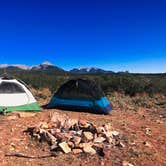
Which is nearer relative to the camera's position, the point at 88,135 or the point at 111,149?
the point at 111,149

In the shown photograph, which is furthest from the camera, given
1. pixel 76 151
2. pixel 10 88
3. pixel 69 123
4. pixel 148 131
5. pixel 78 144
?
pixel 10 88

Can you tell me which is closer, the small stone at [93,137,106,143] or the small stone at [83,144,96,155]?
the small stone at [83,144,96,155]

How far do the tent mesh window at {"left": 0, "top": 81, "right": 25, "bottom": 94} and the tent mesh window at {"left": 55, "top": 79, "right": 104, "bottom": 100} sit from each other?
183cm

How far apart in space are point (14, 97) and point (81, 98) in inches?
109

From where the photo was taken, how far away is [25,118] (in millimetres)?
10523

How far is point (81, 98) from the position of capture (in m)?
13.2

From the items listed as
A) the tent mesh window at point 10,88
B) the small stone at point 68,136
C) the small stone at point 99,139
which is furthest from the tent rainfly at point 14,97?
the small stone at point 99,139

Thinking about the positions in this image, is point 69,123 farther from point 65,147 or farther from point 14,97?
point 14,97

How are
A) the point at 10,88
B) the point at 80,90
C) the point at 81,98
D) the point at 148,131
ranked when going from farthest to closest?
1. the point at 80,90
2. the point at 81,98
3. the point at 10,88
4. the point at 148,131

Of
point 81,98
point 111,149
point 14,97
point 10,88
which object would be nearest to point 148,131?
point 111,149

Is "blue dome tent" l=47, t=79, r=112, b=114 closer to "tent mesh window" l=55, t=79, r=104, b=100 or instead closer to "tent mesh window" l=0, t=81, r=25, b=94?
"tent mesh window" l=55, t=79, r=104, b=100

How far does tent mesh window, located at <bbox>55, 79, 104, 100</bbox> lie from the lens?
13030 millimetres

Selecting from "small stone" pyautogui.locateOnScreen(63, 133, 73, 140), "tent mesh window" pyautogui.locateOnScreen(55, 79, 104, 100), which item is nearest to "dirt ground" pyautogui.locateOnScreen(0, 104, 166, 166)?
"small stone" pyautogui.locateOnScreen(63, 133, 73, 140)

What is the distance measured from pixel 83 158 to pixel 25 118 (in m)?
4.27
